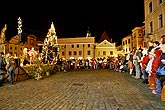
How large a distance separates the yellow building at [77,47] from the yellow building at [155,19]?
4446cm

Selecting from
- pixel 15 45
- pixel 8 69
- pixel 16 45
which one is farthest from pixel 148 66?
pixel 16 45

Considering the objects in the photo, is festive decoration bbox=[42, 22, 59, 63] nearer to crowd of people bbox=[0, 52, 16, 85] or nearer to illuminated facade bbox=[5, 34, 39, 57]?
illuminated facade bbox=[5, 34, 39, 57]

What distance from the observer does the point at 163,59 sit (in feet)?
30.9

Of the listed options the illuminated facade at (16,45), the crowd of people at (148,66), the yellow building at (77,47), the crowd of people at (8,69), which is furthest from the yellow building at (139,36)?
the crowd of people at (8,69)

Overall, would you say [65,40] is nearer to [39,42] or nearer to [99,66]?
[39,42]

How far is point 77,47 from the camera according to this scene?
80875 mm

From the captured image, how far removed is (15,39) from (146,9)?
153ft

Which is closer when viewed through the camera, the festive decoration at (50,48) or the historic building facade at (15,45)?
the festive decoration at (50,48)

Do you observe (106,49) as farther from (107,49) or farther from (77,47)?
(77,47)

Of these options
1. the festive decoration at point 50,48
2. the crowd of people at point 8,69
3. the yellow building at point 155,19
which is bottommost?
the crowd of people at point 8,69

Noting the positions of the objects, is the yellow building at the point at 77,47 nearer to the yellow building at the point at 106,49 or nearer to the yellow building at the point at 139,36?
the yellow building at the point at 106,49

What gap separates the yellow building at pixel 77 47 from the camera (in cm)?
7938

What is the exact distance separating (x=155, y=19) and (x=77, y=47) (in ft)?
168

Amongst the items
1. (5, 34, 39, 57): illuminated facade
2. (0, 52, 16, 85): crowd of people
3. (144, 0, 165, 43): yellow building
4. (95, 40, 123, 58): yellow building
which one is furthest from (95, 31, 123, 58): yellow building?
(0, 52, 16, 85): crowd of people
